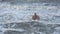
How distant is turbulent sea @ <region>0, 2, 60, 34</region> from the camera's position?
3030 mm

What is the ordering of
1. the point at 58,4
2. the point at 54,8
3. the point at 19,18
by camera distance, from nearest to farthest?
the point at 19,18 → the point at 54,8 → the point at 58,4

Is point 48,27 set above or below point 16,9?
below

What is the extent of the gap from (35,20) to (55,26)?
1.55 ft

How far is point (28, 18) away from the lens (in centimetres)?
359

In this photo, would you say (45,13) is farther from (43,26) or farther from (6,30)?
(6,30)

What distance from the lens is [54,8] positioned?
4.28 m

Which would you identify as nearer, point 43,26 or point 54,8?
point 43,26

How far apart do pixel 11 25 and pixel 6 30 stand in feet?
0.81

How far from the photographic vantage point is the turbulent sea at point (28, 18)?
303 centimetres

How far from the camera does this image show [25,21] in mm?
3410

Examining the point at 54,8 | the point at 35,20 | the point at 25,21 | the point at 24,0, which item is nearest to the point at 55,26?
the point at 35,20

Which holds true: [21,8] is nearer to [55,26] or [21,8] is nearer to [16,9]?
[16,9]

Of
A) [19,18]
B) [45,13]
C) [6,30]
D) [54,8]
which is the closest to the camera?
[6,30]

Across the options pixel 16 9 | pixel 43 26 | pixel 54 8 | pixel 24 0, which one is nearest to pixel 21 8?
pixel 16 9
